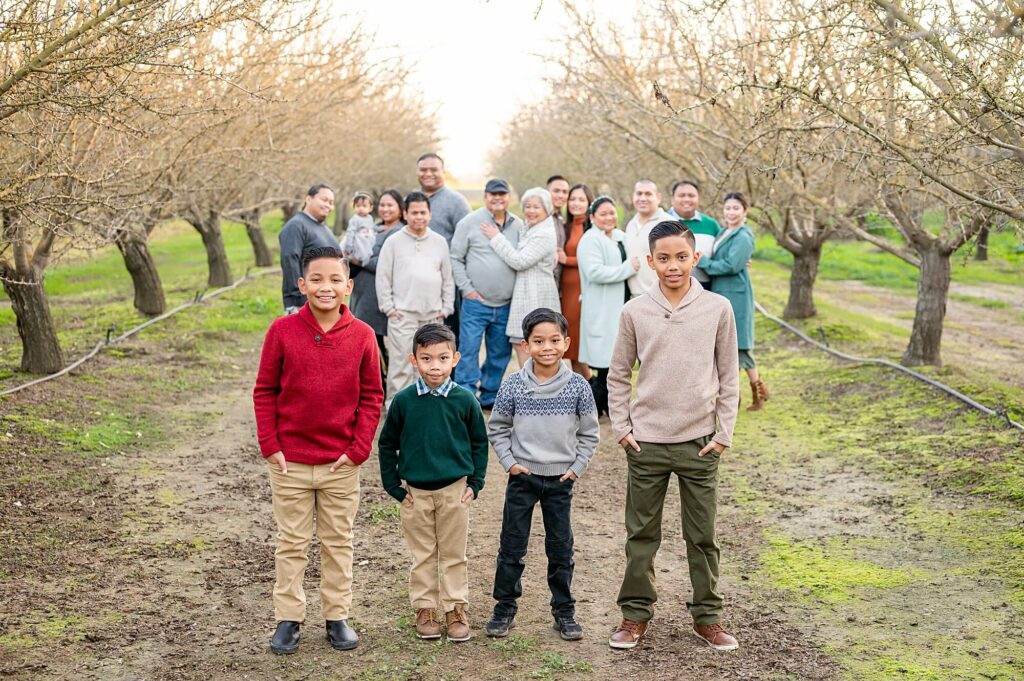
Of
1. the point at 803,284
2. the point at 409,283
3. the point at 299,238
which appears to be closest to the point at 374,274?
the point at 409,283

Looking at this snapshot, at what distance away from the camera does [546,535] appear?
16.7 ft

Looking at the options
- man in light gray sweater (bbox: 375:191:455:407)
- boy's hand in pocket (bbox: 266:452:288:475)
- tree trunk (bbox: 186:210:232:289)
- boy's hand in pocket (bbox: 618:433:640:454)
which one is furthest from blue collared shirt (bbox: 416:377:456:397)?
tree trunk (bbox: 186:210:232:289)

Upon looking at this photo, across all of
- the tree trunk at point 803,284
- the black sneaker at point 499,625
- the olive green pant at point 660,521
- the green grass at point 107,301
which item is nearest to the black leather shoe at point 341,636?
the black sneaker at point 499,625

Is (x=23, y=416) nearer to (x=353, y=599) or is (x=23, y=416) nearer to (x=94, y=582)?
(x=94, y=582)

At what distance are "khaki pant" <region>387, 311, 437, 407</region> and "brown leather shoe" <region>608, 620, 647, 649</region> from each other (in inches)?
170

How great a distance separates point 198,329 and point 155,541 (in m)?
9.15

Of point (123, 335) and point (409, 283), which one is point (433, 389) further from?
point (123, 335)

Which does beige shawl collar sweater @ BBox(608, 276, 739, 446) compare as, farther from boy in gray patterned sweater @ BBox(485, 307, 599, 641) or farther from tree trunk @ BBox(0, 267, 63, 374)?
tree trunk @ BBox(0, 267, 63, 374)

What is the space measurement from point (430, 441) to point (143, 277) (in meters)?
11.9

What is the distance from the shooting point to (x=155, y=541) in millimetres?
6441

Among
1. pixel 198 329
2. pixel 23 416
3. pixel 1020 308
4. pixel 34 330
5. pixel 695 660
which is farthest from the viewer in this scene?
pixel 1020 308

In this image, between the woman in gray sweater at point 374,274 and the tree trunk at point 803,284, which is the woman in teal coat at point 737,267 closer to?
the woman in gray sweater at point 374,274

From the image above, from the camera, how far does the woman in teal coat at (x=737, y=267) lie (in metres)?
9.37

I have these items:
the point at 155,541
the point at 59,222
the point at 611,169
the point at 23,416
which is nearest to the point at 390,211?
the point at 59,222
